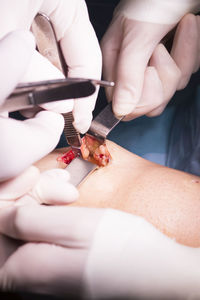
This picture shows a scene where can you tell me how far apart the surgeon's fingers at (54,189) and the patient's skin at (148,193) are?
0.21 metres

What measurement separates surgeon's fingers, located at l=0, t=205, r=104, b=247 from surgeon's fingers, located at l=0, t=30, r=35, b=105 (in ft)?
1.47

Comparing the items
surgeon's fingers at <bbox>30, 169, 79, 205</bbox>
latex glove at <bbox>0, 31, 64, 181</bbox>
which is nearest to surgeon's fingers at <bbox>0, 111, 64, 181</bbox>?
latex glove at <bbox>0, 31, 64, 181</bbox>

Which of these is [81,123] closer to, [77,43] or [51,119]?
[51,119]

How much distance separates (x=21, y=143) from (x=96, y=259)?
21.0 inches

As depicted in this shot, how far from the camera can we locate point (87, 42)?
1.55 meters

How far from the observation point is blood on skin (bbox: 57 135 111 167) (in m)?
1.52

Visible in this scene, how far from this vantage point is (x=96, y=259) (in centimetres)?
97

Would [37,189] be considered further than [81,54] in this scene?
No

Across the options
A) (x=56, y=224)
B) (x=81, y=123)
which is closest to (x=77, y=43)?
(x=81, y=123)

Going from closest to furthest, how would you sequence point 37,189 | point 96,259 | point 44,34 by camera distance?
point 96,259, point 37,189, point 44,34

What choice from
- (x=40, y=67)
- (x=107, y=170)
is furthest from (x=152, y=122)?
(x=40, y=67)

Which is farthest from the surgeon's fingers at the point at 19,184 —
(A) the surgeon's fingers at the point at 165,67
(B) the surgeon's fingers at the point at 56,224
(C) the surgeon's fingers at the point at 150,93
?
(A) the surgeon's fingers at the point at 165,67

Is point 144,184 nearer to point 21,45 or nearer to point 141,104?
point 141,104

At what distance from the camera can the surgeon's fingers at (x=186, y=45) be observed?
1724mm
